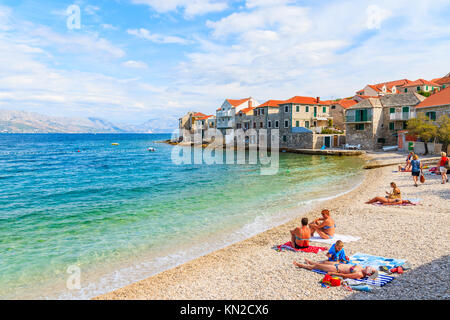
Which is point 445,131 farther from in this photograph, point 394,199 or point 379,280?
point 379,280

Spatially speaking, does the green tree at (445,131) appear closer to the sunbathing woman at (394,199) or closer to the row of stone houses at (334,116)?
the row of stone houses at (334,116)

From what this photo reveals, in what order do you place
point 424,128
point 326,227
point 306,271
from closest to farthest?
point 306,271 → point 326,227 → point 424,128

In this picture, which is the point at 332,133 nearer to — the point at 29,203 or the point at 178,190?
the point at 178,190

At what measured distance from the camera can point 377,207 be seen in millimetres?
15625

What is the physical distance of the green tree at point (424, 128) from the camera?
3524 cm

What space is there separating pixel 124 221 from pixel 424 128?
36.8 m

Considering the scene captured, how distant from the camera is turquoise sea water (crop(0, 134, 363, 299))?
33.1 ft

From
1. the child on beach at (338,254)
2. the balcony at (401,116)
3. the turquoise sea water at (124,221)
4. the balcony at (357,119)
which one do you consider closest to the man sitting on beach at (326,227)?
the child on beach at (338,254)

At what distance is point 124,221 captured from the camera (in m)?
16.0

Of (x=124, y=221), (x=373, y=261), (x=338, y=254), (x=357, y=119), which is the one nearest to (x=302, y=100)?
(x=357, y=119)

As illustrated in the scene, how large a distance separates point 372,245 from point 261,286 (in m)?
4.74

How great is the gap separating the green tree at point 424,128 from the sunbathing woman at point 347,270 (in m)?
34.7

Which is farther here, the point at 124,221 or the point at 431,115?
the point at 431,115

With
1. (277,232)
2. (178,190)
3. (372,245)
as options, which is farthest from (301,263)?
(178,190)
